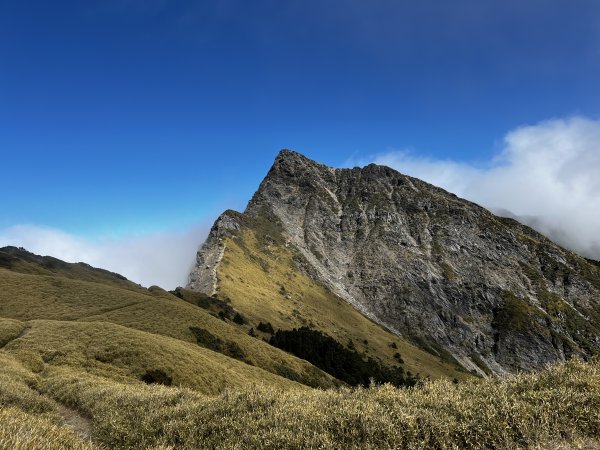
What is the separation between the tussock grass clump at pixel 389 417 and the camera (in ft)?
31.0

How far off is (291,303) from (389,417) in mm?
133483

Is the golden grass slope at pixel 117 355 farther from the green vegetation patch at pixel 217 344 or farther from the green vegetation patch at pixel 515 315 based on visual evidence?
the green vegetation patch at pixel 515 315

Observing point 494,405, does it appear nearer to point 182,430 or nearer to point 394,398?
point 394,398

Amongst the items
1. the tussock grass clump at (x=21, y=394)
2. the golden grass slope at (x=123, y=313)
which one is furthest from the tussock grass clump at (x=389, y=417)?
the golden grass slope at (x=123, y=313)

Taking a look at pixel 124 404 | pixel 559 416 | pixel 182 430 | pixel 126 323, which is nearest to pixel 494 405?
pixel 559 416

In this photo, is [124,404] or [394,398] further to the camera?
[124,404]

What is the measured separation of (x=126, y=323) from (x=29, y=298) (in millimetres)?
23593

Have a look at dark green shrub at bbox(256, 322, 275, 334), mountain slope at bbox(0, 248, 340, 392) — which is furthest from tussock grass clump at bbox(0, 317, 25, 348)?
dark green shrub at bbox(256, 322, 275, 334)

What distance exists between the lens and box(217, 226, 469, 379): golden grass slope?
121 m

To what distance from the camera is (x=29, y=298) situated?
6775cm

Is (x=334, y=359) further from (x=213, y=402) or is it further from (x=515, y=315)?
(x=515, y=315)

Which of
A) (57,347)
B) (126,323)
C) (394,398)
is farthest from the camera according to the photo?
(126,323)

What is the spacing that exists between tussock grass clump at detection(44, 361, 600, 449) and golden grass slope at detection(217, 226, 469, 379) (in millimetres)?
90315

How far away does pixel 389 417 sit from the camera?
11.0 m
